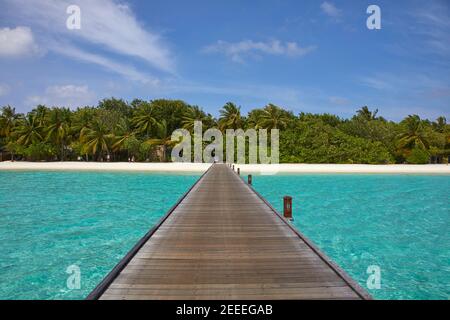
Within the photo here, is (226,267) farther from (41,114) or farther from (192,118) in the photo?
(41,114)

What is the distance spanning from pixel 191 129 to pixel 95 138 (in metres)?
14.6

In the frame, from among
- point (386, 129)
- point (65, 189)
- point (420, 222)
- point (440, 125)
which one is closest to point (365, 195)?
point (420, 222)

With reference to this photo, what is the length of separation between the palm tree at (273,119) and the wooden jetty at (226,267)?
4433cm

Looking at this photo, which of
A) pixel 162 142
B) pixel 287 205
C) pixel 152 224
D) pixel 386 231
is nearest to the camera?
pixel 287 205

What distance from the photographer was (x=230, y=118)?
5659 centimetres

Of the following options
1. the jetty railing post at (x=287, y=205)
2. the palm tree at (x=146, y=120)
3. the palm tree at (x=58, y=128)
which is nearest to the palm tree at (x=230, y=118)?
the palm tree at (x=146, y=120)

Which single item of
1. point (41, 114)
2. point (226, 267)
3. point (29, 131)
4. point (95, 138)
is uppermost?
point (41, 114)

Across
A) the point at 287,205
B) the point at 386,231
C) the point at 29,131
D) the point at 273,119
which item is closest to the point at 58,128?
the point at 29,131

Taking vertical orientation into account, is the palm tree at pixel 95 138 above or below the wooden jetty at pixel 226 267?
above

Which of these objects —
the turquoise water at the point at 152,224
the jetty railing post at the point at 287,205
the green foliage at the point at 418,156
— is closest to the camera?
the turquoise water at the point at 152,224

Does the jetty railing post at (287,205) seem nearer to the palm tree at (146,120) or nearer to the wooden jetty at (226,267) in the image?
the wooden jetty at (226,267)

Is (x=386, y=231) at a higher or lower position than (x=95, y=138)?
lower

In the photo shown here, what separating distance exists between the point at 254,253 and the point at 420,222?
10.3 metres

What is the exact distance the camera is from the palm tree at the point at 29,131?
52.1 metres
